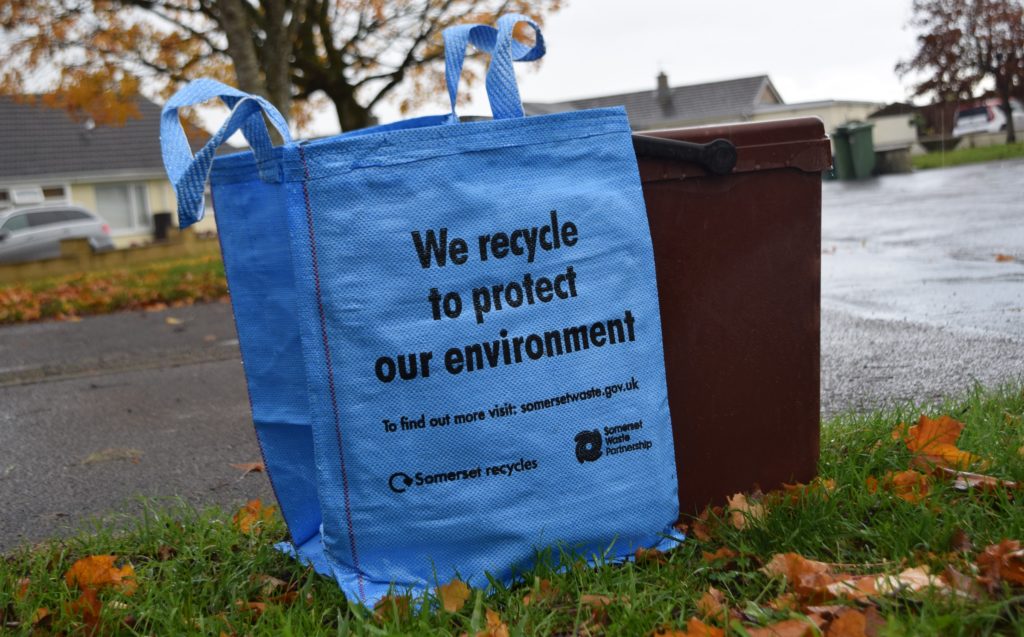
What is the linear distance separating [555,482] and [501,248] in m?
0.54

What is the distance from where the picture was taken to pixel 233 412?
5367mm

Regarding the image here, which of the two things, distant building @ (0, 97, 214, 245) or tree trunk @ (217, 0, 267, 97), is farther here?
distant building @ (0, 97, 214, 245)

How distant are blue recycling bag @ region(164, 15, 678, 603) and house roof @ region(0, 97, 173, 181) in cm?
3847

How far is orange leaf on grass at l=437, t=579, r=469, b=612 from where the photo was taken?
2.32 m

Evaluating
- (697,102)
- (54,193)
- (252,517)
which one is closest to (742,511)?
(252,517)

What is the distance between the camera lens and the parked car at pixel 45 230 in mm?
25406

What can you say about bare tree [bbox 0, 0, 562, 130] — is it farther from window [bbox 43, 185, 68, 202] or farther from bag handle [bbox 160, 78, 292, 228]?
window [bbox 43, 185, 68, 202]

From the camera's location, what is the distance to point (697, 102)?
2291 inches

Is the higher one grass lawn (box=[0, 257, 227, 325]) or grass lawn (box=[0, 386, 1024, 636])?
grass lawn (box=[0, 257, 227, 325])

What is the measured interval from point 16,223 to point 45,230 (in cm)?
78

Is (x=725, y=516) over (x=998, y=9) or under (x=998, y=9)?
under

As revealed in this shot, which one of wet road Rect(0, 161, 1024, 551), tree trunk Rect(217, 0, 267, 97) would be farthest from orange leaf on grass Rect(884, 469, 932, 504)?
tree trunk Rect(217, 0, 267, 97)

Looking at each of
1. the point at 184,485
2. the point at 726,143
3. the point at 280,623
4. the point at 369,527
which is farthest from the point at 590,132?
the point at 184,485

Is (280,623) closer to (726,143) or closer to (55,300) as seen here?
(726,143)
